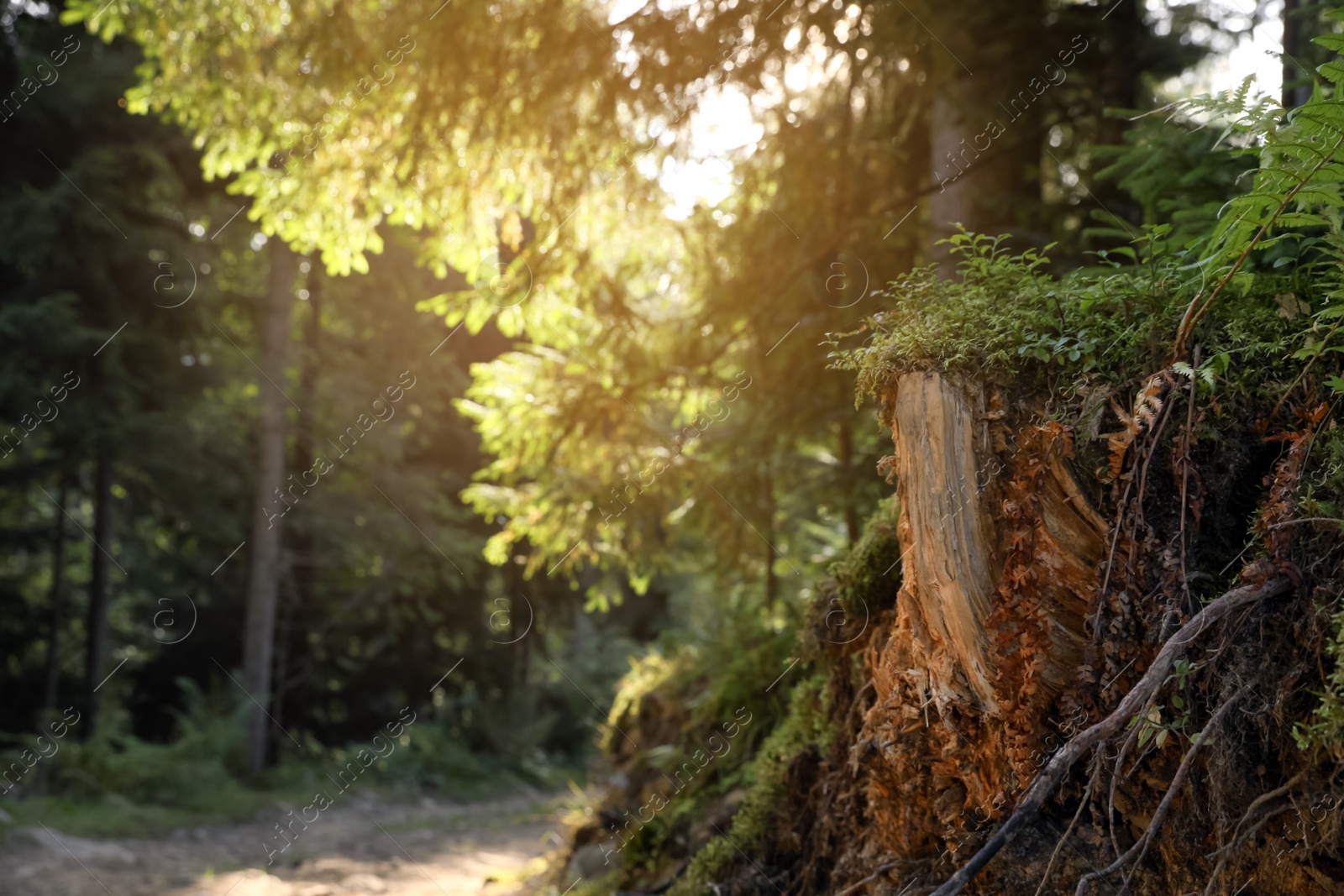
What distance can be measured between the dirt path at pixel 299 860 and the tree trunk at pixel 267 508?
2.76 metres

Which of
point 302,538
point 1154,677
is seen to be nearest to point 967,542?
point 1154,677

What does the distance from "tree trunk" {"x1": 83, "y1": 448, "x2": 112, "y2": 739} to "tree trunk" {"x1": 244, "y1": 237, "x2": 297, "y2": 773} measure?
93.7 inches

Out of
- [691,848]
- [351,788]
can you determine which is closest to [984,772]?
[691,848]

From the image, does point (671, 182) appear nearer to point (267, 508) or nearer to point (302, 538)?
point (267, 508)

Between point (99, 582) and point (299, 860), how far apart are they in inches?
337

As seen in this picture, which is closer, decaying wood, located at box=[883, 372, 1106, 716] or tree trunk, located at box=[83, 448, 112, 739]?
decaying wood, located at box=[883, 372, 1106, 716]

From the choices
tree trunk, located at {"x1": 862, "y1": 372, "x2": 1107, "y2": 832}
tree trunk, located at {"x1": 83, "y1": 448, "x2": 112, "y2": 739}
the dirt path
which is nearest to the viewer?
tree trunk, located at {"x1": 862, "y1": 372, "x2": 1107, "y2": 832}

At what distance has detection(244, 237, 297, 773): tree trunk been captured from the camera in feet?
47.2

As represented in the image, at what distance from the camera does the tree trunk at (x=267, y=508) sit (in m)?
14.4

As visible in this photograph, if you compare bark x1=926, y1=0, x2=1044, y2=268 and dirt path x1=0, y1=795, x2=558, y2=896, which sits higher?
bark x1=926, y1=0, x2=1044, y2=268

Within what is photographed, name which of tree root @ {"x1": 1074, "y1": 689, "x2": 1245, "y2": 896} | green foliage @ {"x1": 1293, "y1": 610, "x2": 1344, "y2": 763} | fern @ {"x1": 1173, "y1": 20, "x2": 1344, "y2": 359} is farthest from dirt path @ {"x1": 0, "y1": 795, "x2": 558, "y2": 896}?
fern @ {"x1": 1173, "y1": 20, "x2": 1344, "y2": 359}

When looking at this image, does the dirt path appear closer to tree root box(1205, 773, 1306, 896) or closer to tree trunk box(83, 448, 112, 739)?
tree trunk box(83, 448, 112, 739)

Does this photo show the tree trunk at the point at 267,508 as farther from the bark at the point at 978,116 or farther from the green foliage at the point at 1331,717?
the green foliage at the point at 1331,717

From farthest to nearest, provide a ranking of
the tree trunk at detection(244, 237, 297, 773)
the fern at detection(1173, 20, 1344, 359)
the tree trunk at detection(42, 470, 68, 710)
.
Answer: the tree trunk at detection(42, 470, 68, 710) < the tree trunk at detection(244, 237, 297, 773) < the fern at detection(1173, 20, 1344, 359)
